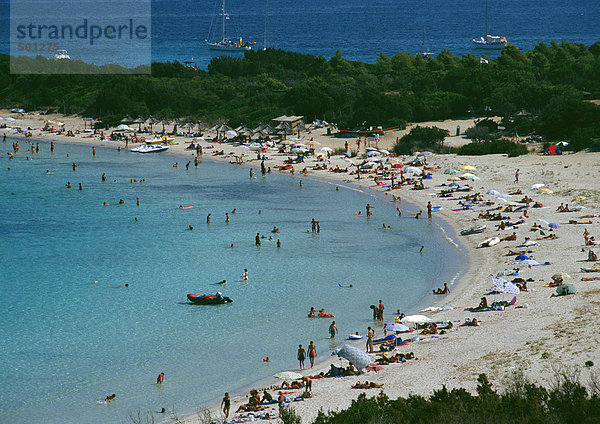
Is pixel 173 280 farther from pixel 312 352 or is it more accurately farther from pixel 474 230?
pixel 474 230

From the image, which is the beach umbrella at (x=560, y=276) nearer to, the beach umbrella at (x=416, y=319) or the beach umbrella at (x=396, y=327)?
the beach umbrella at (x=416, y=319)

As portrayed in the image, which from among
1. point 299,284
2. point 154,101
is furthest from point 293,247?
point 154,101

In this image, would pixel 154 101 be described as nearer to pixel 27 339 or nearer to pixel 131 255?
pixel 131 255

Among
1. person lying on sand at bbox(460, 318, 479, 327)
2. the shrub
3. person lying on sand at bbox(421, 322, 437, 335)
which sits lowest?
person lying on sand at bbox(421, 322, 437, 335)

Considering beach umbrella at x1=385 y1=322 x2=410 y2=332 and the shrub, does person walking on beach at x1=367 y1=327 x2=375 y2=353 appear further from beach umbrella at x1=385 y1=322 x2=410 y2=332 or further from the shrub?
the shrub

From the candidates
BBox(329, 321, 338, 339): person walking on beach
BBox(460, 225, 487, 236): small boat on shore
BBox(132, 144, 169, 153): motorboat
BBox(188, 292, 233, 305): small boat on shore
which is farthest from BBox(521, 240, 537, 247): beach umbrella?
BBox(132, 144, 169, 153): motorboat

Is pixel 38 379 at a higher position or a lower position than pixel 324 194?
lower

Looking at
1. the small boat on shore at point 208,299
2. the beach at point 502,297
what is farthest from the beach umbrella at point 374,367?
the small boat on shore at point 208,299
